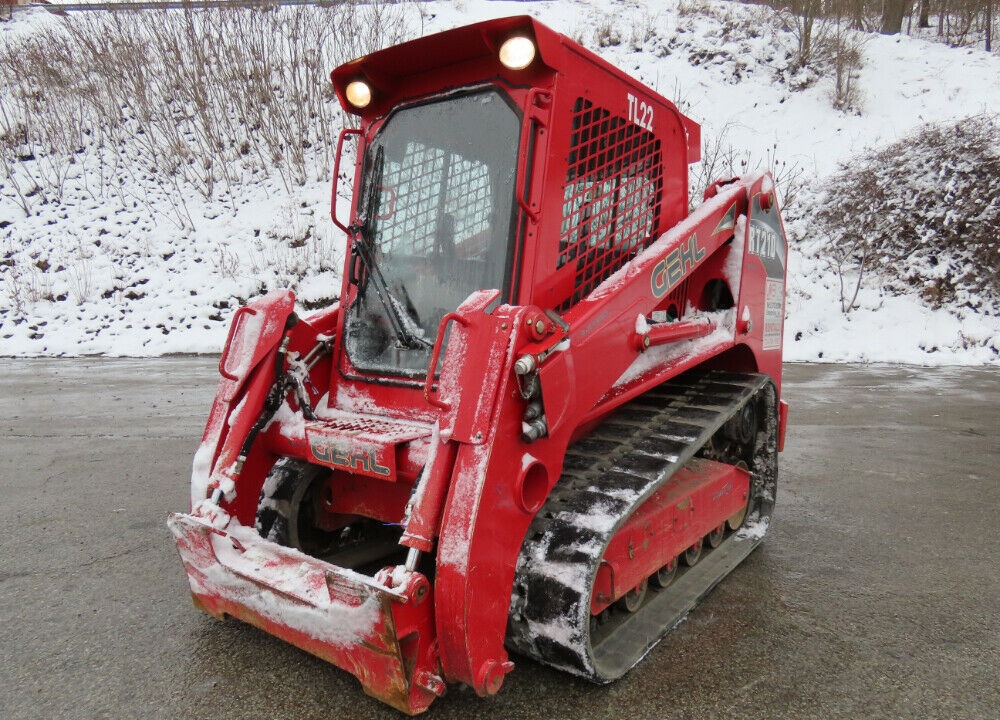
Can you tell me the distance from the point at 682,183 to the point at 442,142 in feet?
4.18

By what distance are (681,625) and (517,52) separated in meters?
2.23

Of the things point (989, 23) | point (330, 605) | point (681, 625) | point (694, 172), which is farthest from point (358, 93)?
point (989, 23)

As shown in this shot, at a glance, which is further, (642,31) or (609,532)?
(642,31)

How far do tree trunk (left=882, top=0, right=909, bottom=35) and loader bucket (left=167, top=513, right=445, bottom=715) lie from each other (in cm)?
2263

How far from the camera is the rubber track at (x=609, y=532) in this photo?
7.37ft

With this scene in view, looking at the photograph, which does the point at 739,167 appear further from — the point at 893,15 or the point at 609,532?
the point at 609,532

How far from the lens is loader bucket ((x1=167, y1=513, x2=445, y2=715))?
6.68 feet

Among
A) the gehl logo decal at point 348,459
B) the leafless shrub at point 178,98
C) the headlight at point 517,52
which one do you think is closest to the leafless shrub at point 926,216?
the leafless shrub at point 178,98

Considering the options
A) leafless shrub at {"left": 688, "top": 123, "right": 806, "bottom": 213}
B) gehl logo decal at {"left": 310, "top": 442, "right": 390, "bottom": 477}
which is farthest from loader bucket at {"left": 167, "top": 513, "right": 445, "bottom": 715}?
leafless shrub at {"left": 688, "top": 123, "right": 806, "bottom": 213}

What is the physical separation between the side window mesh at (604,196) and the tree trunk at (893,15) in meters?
20.8

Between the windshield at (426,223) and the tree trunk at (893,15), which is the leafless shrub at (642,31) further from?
the windshield at (426,223)

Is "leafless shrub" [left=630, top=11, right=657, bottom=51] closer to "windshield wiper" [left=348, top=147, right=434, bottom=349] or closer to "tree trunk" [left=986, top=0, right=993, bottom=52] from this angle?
"tree trunk" [left=986, top=0, right=993, bottom=52]

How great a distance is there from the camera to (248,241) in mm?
14414

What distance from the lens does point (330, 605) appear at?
2.15 m
